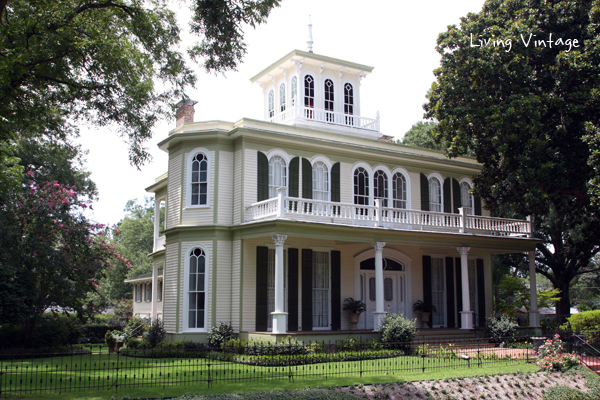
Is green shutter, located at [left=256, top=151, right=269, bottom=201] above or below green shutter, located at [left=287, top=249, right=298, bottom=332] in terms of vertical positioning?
above

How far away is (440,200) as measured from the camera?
27875 millimetres

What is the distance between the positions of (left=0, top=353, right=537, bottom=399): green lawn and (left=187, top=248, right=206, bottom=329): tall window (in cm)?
351

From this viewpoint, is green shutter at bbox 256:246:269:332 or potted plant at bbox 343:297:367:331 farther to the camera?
potted plant at bbox 343:297:367:331

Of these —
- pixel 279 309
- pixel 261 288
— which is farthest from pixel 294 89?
pixel 279 309

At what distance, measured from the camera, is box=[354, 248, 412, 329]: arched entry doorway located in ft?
81.8

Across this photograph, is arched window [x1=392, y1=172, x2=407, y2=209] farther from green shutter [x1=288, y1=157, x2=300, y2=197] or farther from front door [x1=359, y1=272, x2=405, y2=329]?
green shutter [x1=288, y1=157, x2=300, y2=197]

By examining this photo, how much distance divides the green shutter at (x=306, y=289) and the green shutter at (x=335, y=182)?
9.17 feet

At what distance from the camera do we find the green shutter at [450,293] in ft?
88.2

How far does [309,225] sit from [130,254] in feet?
133

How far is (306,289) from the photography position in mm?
23141

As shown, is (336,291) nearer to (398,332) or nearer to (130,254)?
(398,332)

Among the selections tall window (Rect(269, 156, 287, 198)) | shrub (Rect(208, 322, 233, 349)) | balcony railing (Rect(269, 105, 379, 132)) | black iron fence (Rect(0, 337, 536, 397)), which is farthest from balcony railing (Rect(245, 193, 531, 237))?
black iron fence (Rect(0, 337, 536, 397))

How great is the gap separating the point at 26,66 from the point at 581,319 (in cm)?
2112

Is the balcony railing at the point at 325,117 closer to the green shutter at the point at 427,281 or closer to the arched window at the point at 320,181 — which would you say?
the arched window at the point at 320,181
